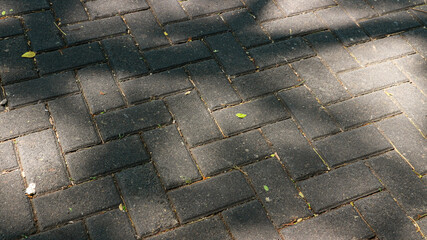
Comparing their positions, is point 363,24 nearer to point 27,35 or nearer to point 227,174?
point 227,174

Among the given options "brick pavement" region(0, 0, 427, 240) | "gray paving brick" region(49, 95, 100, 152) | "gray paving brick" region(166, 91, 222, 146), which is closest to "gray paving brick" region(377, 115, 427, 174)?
"brick pavement" region(0, 0, 427, 240)

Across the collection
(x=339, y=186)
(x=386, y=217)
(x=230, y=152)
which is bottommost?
(x=386, y=217)

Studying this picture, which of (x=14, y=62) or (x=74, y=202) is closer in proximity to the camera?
(x=74, y=202)

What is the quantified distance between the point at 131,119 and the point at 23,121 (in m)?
0.61

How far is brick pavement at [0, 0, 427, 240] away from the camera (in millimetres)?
2189

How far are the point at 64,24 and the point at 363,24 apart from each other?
7.17 feet

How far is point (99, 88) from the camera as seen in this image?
2.65 metres

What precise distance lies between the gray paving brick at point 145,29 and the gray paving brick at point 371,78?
1.27m

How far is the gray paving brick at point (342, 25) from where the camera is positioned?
3.13 m

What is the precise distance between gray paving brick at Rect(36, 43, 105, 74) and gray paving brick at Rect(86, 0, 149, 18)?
0.33 meters

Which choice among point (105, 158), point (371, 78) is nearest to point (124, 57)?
point (105, 158)

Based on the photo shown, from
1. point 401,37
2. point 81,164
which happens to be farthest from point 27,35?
point 401,37

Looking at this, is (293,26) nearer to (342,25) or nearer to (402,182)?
(342,25)

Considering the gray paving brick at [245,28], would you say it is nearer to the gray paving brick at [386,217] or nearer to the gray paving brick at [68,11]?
the gray paving brick at [68,11]
